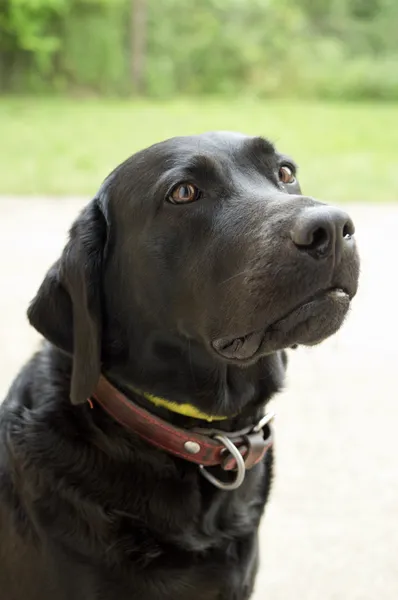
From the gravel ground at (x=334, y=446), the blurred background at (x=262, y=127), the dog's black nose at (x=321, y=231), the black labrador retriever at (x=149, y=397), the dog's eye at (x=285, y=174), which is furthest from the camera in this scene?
the blurred background at (x=262, y=127)

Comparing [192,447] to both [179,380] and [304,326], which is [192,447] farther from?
[304,326]

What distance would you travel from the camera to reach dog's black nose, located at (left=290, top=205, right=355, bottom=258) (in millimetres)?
973

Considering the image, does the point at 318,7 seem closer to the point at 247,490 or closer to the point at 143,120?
the point at 143,120

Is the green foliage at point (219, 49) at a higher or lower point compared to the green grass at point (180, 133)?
higher

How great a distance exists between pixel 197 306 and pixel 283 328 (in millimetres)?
155

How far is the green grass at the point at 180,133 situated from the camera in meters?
3.57

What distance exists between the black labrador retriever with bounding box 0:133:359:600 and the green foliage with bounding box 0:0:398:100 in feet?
10.7

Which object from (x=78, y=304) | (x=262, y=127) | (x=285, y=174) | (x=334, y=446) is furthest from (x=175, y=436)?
(x=262, y=127)

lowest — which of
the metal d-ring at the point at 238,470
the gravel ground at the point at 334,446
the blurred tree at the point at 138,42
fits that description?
the gravel ground at the point at 334,446

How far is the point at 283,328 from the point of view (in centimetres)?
106

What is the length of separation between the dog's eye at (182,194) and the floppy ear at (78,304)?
5.6 inches

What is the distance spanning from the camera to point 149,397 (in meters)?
1.23

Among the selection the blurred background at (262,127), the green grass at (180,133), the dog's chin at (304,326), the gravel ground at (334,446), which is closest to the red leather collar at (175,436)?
the dog's chin at (304,326)

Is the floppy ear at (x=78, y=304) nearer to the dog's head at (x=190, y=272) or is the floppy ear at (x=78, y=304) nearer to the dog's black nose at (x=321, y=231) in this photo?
the dog's head at (x=190, y=272)
